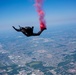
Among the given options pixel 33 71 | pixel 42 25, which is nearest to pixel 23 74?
pixel 33 71

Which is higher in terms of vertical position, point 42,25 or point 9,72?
point 42,25

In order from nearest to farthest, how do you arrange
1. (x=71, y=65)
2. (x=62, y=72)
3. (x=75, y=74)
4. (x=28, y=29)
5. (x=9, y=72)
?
(x=28, y=29), (x=75, y=74), (x=62, y=72), (x=9, y=72), (x=71, y=65)

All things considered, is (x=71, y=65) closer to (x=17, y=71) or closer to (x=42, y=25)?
(x=17, y=71)

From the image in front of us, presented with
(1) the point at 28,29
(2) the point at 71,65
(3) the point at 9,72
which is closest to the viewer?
(1) the point at 28,29

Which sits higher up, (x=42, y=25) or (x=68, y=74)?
(x=42, y=25)

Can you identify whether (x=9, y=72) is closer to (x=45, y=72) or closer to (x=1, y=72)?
(x=1, y=72)

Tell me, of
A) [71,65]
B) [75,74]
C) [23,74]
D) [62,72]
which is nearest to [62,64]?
[71,65]

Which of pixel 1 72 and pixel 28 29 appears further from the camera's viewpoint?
pixel 1 72

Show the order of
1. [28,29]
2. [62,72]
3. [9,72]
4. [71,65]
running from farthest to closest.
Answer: [71,65] < [9,72] < [62,72] < [28,29]

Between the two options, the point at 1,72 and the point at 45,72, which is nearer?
the point at 45,72
